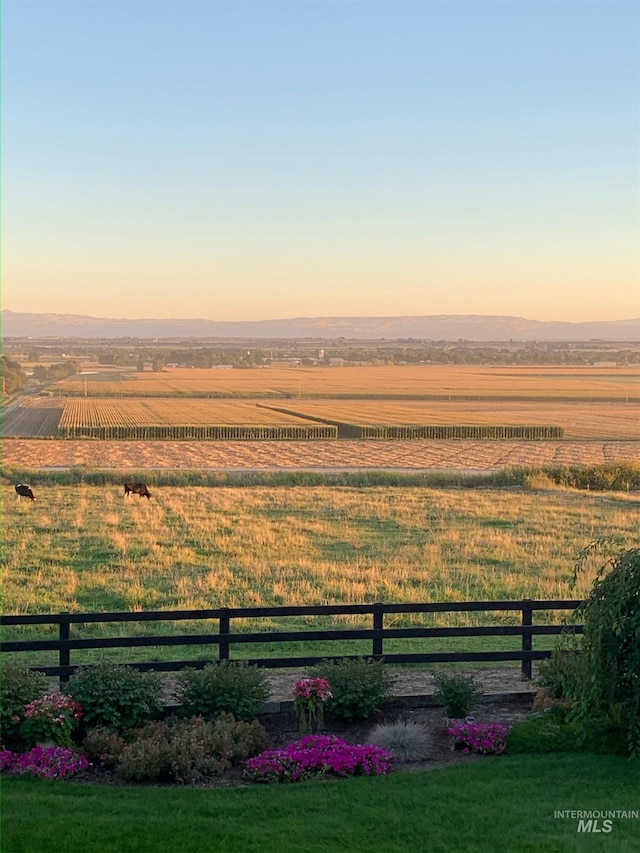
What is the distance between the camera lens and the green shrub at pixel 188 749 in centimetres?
958

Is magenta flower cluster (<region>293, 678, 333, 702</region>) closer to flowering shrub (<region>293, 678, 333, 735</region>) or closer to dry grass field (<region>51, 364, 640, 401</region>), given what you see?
flowering shrub (<region>293, 678, 333, 735</region>)

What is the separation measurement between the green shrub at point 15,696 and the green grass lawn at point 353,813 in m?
0.80

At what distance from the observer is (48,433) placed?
8444 centimetres

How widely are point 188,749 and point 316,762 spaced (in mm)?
1243

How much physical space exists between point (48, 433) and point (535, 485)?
161 ft

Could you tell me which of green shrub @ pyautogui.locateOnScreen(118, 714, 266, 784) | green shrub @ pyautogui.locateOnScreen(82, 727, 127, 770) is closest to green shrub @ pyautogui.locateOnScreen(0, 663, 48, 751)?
green shrub @ pyautogui.locateOnScreen(82, 727, 127, 770)

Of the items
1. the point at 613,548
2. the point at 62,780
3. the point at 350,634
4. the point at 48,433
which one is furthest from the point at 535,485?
the point at 48,433

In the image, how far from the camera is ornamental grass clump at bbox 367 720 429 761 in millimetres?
10195

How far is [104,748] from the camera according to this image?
10031mm

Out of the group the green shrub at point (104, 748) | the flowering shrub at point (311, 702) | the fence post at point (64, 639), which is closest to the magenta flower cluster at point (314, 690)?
the flowering shrub at point (311, 702)

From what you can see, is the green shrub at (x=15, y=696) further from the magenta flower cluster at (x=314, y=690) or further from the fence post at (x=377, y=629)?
the fence post at (x=377, y=629)

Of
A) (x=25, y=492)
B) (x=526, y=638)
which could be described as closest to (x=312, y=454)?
(x=25, y=492)

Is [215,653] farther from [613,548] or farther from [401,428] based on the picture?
[401,428]

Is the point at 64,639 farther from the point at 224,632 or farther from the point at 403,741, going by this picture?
the point at 403,741
